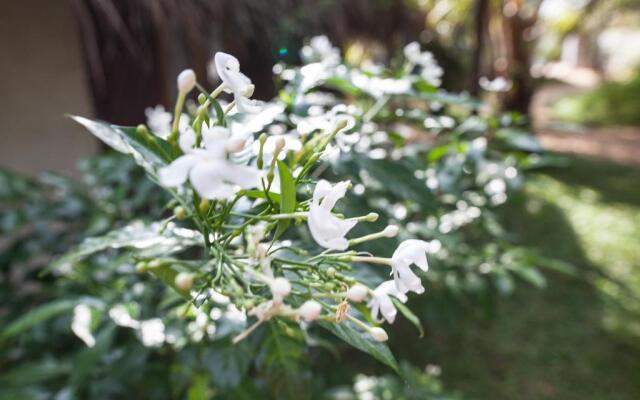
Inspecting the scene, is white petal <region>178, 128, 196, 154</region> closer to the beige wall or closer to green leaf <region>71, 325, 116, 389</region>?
green leaf <region>71, 325, 116, 389</region>

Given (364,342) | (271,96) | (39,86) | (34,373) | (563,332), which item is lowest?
(563,332)

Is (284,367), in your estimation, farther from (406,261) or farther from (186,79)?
(186,79)

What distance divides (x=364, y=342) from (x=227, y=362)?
0.41 meters

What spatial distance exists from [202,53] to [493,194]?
1887 millimetres

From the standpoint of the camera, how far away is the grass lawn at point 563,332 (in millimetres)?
2596

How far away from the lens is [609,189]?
256 inches

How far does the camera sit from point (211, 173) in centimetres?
40

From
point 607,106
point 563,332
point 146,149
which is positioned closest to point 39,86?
point 146,149

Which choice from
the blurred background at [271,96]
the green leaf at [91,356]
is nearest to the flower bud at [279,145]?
the green leaf at [91,356]

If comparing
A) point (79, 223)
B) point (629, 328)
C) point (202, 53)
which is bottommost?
point (629, 328)

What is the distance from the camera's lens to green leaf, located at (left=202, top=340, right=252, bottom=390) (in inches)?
33.3

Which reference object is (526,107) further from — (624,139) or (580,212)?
(624,139)

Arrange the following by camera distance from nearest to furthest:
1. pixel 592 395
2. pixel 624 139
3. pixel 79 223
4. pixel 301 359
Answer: pixel 301 359, pixel 79 223, pixel 592 395, pixel 624 139

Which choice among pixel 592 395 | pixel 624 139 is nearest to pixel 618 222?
pixel 592 395
